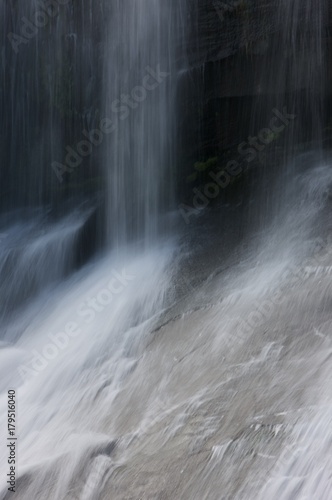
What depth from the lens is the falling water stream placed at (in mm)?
3816

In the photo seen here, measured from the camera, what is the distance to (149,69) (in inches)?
309

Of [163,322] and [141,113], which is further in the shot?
[141,113]

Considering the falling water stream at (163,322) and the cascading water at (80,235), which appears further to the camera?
the cascading water at (80,235)

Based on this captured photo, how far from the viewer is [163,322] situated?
5473 millimetres

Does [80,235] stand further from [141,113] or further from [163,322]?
[163,322]

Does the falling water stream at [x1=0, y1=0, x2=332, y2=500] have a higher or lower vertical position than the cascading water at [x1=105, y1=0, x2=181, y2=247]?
lower

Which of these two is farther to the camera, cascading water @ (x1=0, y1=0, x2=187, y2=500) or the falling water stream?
cascading water @ (x1=0, y1=0, x2=187, y2=500)

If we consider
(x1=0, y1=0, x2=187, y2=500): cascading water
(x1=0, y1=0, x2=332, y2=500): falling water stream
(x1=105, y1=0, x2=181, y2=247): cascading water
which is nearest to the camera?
(x1=0, y1=0, x2=332, y2=500): falling water stream

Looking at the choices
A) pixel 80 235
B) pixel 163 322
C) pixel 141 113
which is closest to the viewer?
pixel 163 322

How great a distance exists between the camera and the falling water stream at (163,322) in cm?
382

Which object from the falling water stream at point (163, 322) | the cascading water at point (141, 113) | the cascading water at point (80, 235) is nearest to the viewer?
the falling water stream at point (163, 322)

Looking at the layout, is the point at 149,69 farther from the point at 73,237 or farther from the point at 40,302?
the point at 40,302

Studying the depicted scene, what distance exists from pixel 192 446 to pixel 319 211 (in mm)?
2782

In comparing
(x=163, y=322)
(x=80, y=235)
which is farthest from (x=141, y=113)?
(x=163, y=322)
